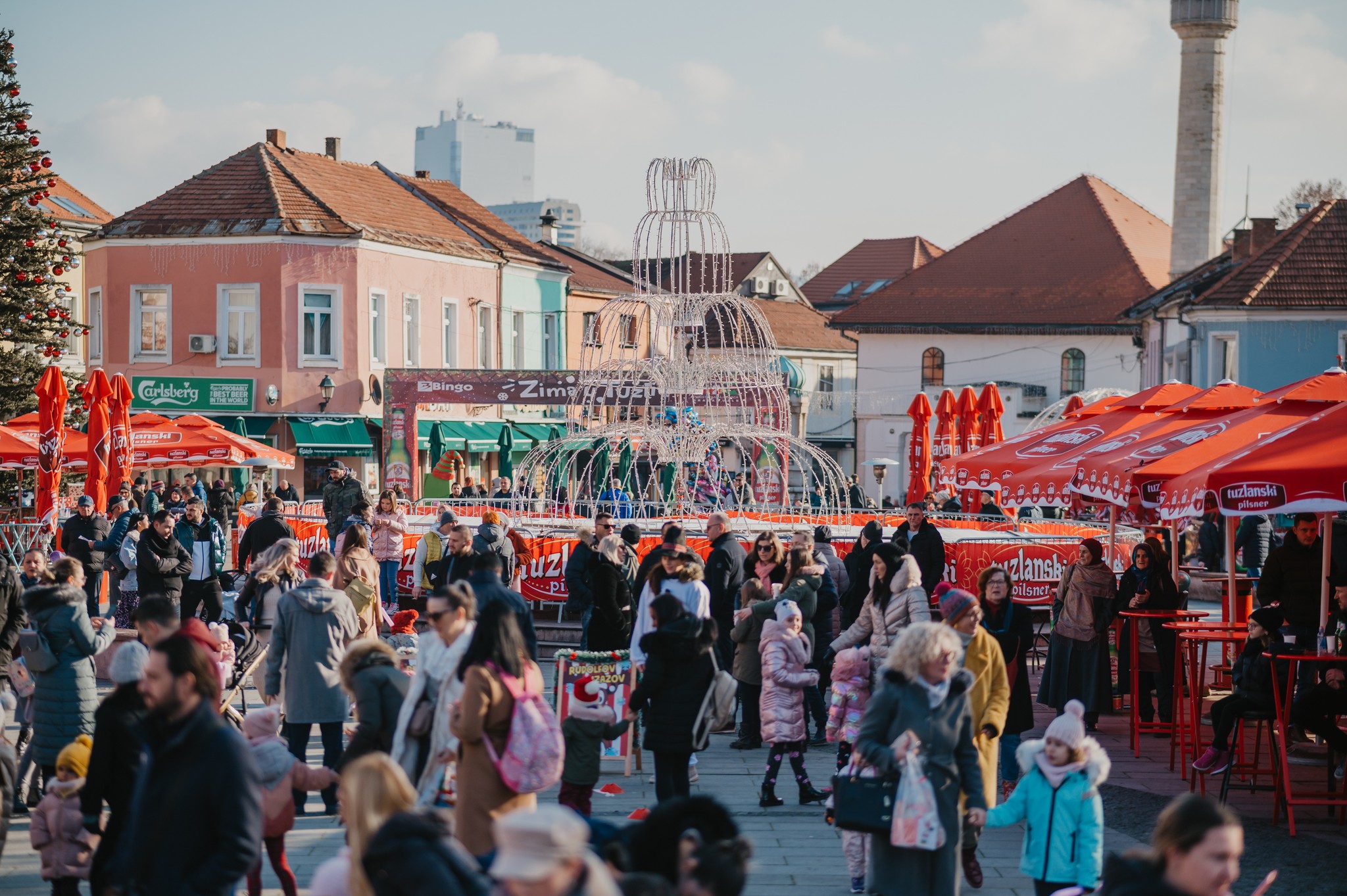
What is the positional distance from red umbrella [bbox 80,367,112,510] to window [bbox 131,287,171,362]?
63.5 feet

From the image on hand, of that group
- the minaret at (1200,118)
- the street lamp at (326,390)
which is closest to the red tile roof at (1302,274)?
the minaret at (1200,118)

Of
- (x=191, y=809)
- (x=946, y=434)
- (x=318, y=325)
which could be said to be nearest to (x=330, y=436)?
(x=318, y=325)

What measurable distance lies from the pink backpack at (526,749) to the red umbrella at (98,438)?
47.8 ft

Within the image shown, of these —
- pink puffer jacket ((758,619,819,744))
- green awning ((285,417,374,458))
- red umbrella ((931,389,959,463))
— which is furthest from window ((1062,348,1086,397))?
pink puffer jacket ((758,619,819,744))

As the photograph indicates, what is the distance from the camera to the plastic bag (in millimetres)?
6520

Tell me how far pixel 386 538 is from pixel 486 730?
1120 centimetres

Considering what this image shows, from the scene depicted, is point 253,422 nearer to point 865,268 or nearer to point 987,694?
point 987,694

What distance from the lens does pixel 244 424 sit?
3769 centimetres

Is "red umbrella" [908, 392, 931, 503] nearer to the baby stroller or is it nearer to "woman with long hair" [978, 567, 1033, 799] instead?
the baby stroller

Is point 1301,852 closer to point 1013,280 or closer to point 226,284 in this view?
point 226,284

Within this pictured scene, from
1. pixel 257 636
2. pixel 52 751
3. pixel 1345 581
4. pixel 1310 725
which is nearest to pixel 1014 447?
pixel 1345 581

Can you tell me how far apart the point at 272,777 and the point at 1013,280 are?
5512 cm

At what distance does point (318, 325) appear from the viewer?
39.0m

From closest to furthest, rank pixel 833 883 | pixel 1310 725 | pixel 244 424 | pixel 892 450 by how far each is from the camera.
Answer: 1. pixel 833 883
2. pixel 1310 725
3. pixel 244 424
4. pixel 892 450
